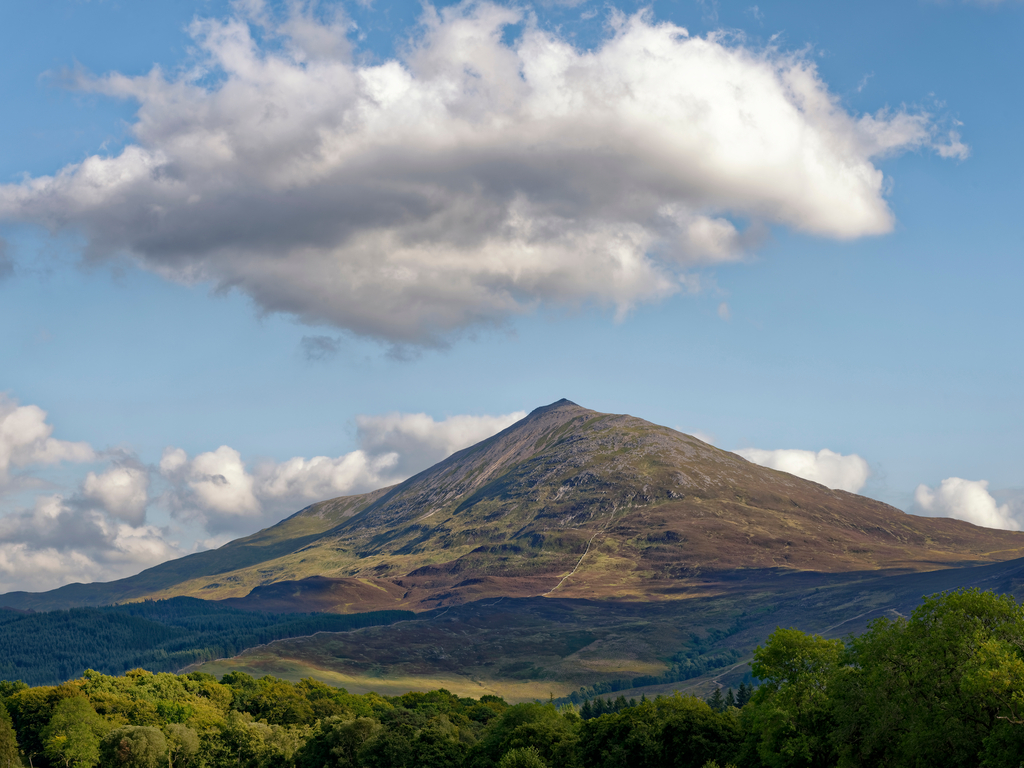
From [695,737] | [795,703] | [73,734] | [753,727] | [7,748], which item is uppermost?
[795,703]

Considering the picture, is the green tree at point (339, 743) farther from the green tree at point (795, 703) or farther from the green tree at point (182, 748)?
the green tree at point (795, 703)

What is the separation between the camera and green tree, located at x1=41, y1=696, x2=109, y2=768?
171875 millimetres

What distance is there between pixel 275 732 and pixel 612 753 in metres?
94.5

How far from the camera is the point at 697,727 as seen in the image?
11756 centimetres

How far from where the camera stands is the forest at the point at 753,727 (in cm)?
7331

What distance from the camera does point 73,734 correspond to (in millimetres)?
176375

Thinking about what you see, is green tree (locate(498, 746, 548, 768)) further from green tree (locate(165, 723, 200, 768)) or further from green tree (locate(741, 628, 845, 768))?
green tree (locate(165, 723, 200, 768))

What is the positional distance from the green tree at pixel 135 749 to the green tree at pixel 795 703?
11201 centimetres

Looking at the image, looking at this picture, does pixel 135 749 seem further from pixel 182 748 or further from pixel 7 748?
pixel 7 748

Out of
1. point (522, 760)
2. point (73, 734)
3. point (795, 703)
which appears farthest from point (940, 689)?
point (73, 734)

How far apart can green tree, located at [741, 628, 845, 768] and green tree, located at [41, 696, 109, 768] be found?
128575mm

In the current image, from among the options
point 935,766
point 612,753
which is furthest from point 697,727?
point 935,766

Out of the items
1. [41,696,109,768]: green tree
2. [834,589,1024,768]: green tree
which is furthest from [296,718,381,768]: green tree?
[834,589,1024,768]: green tree

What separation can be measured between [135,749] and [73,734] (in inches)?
740
